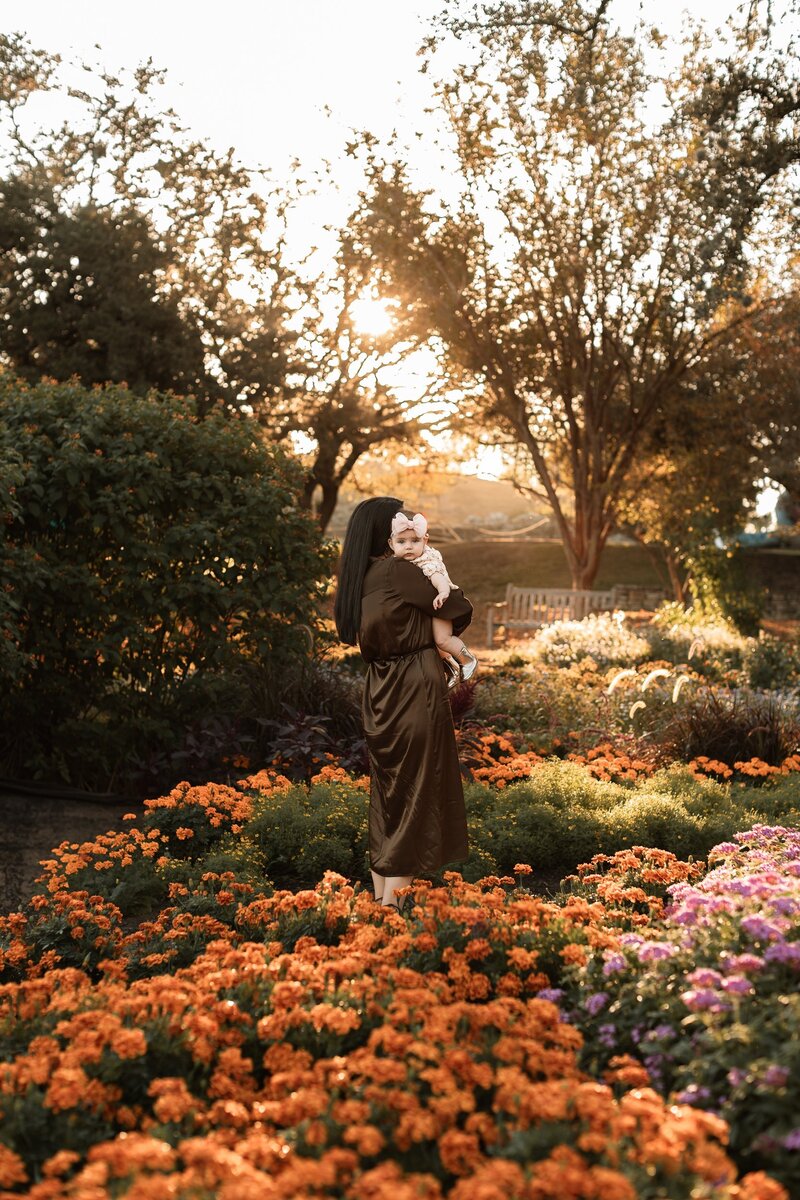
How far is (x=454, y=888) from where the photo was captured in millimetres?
4137

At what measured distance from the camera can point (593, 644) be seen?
42.8 ft

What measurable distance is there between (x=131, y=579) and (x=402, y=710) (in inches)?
136

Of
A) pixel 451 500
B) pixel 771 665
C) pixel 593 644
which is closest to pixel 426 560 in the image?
pixel 771 665

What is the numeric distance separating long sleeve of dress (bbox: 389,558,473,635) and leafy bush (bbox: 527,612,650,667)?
306 inches

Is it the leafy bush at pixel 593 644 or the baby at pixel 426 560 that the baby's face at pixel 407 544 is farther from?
the leafy bush at pixel 593 644

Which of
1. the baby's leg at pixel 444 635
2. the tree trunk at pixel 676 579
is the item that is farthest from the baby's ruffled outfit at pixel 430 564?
the tree trunk at pixel 676 579

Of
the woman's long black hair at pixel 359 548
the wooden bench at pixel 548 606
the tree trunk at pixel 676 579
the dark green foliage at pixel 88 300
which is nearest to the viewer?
the woman's long black hair at pixel 359 548

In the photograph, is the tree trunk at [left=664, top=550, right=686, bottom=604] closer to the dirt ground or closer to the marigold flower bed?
the dirt ground

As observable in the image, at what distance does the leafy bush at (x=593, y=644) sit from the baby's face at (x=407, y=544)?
7.83m

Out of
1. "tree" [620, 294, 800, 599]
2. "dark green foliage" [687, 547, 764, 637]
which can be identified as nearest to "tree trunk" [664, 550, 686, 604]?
"tree" [620, 294, 800, 599]

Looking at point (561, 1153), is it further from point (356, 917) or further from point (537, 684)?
point (537, 684)

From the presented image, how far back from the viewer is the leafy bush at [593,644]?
12383 millimetres

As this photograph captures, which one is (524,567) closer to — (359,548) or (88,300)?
(88,300)

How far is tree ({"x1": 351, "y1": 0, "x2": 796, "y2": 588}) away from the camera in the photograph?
14500 millimetres
